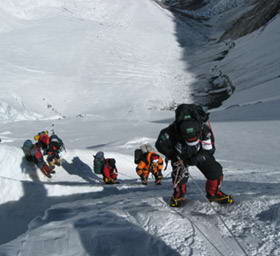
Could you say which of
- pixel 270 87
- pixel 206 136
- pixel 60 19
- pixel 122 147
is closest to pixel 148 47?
pixel 60 19

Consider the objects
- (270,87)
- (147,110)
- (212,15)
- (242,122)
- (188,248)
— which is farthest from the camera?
(212,15)

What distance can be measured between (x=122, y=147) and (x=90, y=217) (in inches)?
291

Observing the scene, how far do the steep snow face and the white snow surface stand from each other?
16cm

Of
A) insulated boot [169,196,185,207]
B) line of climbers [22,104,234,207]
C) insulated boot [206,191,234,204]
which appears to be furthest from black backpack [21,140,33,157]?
insulated boot [206,191,234,204]

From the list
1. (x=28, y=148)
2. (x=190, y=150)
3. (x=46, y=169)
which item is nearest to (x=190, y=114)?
(x=190, y=150)

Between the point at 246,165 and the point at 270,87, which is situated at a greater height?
the point at 270,87

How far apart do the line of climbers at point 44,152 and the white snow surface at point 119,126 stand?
238mm

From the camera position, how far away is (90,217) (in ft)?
12.7

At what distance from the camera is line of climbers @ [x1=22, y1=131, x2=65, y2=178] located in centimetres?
785

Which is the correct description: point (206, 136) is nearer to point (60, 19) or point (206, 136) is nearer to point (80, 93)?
point (80, 93)

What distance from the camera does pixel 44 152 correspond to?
833cm

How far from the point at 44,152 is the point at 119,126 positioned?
347 inches

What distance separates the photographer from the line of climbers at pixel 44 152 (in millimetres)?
7845

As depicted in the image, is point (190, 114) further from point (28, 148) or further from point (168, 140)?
point (28, 148)
